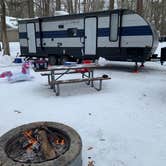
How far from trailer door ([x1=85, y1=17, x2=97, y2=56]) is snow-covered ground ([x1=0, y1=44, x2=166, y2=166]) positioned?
3.15 metres

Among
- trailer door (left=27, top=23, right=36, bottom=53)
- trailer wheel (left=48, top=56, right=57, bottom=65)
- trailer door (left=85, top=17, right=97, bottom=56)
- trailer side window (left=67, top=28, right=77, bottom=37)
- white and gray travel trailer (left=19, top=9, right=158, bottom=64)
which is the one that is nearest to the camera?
white and gray travel trailer (left=19, top=9, right=158, bottom=64)

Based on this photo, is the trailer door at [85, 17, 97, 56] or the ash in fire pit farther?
the trailer door at [85, 17, 97, 56]

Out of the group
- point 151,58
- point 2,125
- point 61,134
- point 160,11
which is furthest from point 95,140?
point 160,11

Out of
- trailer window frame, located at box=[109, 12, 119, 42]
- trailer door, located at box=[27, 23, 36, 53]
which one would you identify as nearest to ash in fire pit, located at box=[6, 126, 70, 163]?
trailer window frame, located at box=[109, 12, 119, 42]

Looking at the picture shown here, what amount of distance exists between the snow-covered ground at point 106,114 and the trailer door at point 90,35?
10.3 ft

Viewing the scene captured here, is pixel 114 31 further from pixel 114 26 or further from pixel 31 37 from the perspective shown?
pixel 31 37

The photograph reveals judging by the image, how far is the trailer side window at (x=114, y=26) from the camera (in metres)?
9.73

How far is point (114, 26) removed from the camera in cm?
985

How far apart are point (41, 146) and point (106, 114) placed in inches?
91.0

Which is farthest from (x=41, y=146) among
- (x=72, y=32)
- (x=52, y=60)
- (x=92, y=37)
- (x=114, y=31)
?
(x=52, y=60)

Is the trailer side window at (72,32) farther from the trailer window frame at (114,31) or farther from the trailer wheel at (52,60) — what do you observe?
the trailer window frame at (114,31)

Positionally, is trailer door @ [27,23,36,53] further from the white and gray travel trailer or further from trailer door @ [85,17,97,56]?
trailer door @ [85,17,97,56]

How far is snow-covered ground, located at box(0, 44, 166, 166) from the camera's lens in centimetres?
346

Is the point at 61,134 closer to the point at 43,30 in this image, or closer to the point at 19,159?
the point at 19,159
